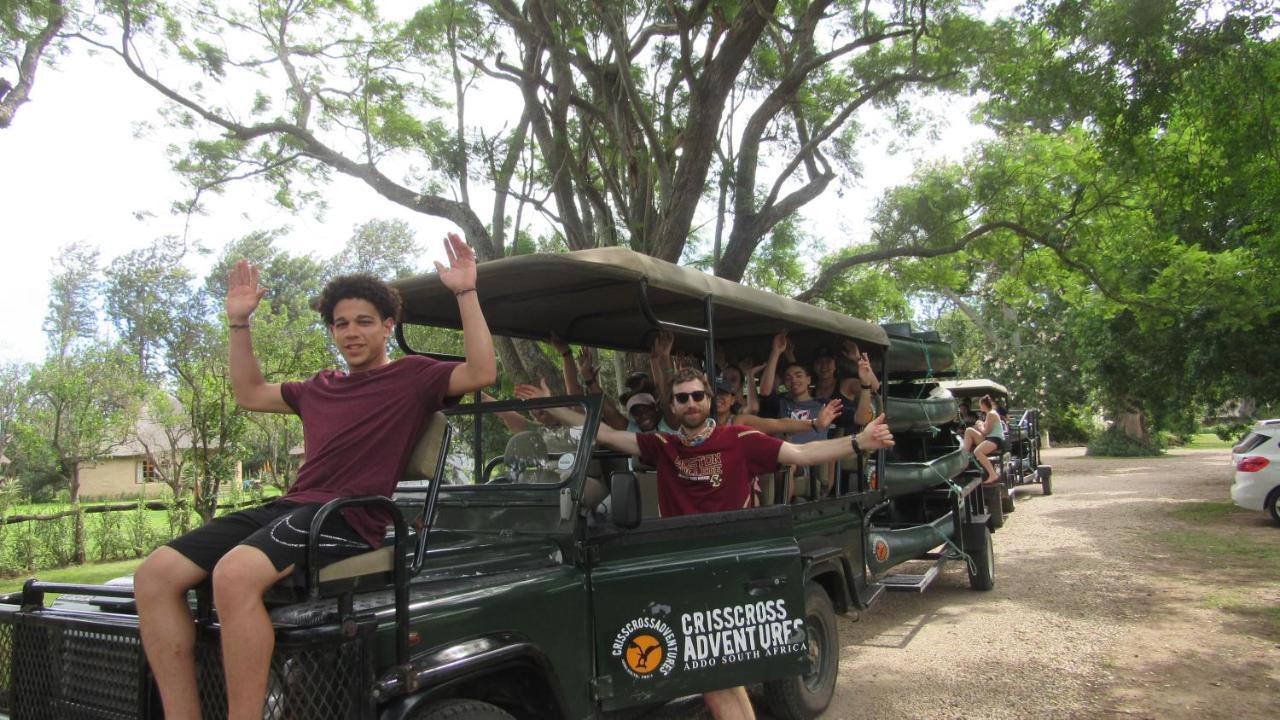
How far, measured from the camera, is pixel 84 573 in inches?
530

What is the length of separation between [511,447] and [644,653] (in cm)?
124

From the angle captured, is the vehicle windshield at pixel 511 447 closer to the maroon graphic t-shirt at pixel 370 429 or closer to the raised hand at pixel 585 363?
the maroon graphic t-shirt at pixel 370 429

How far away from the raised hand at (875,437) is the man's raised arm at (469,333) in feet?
6.56

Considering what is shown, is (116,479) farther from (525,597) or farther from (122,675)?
(525,597)

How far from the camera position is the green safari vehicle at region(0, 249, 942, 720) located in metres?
2.45

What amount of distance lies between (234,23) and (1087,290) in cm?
1600

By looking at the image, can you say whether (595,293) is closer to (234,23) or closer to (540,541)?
(540,541)

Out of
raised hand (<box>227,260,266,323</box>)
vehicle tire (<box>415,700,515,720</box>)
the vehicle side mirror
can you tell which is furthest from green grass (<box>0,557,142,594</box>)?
vehicle tire (<box>415,700,515,720</box>)

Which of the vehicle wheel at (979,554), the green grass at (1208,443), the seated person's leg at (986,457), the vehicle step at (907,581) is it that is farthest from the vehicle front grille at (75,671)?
the green grass at (1208,443)

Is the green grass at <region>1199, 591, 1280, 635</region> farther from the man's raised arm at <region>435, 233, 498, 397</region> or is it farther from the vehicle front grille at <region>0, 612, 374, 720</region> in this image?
the vehicle front grille at <region>0, 612, 374, 720</region>

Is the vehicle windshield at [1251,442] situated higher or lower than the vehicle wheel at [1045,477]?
higher

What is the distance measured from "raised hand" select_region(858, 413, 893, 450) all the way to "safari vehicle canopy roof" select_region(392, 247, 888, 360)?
0.96 metres

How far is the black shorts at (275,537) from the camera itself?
2.40 metres

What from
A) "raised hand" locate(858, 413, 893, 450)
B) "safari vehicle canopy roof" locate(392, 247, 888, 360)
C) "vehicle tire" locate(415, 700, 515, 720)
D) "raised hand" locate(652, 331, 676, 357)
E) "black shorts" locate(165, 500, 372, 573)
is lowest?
"vehicle tire" locate(415, 700, 515, 720)
